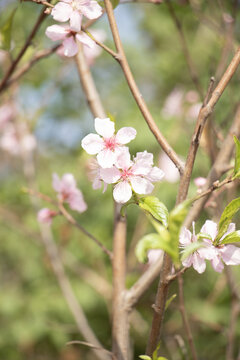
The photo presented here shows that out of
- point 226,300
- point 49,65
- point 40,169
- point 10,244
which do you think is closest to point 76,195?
point 226,300

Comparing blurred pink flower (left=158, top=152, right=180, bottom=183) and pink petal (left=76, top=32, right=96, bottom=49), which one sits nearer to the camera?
pink petal (left=76, top=32, right=96, bottom=49)

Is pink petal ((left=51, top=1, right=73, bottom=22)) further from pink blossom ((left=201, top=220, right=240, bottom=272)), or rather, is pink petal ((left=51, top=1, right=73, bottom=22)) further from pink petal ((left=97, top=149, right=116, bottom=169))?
pink blossom ((left=201, top=220, right=240, bottom=272))

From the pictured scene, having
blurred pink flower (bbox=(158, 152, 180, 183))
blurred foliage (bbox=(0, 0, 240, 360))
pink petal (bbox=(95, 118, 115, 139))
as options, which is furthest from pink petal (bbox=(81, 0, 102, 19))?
blurred pink flower (bbox=(158, 152, 180, 183))

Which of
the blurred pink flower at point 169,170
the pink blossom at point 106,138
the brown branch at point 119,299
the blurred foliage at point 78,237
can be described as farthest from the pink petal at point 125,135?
the blurred pink flower at point 169,170

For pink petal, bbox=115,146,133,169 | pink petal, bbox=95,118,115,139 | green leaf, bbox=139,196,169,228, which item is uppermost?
pink petal, bbox=95,118,115,139

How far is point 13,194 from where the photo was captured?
117 inches

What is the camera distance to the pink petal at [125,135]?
0.59 metres

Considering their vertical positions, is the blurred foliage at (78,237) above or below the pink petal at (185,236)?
below

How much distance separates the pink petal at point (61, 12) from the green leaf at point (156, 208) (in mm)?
315

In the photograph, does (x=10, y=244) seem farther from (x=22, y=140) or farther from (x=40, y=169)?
(x=22, y=140)

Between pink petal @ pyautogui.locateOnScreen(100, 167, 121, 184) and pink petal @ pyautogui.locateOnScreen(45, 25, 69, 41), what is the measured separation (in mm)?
251

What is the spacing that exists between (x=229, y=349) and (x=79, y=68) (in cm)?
79

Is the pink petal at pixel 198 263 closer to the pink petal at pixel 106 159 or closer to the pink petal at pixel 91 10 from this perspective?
the pink petal at pixel 106 159

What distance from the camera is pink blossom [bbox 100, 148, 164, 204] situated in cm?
56
